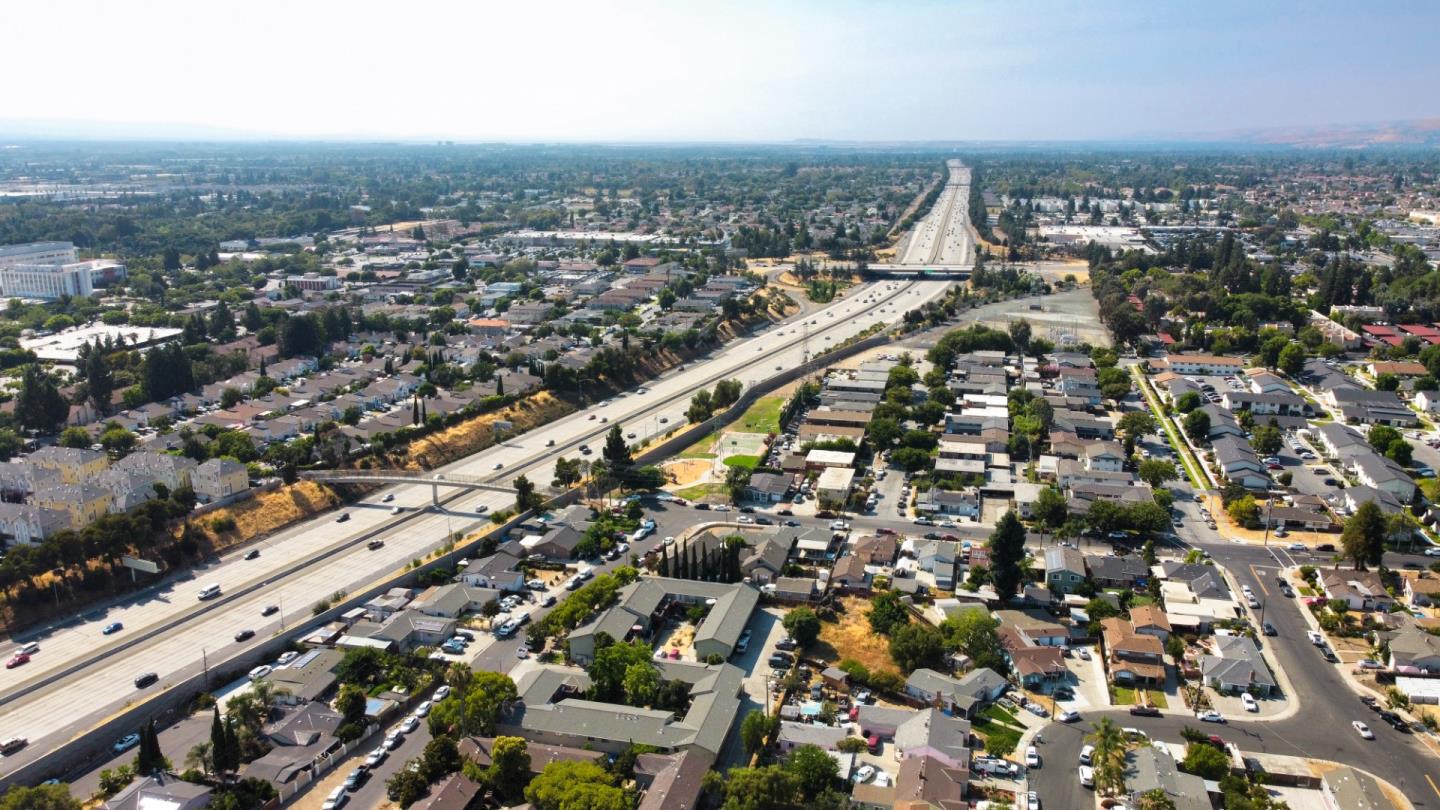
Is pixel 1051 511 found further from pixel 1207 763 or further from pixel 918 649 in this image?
pixel 1207 763

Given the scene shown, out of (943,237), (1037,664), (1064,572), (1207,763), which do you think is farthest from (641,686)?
(943,237)

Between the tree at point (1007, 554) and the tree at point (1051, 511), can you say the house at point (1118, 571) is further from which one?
the tree at point (1051, 511)

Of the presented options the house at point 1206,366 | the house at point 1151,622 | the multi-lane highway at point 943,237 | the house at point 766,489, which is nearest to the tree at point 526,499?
the house at point 766,489

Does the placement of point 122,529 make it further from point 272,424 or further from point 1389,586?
point 1389,586

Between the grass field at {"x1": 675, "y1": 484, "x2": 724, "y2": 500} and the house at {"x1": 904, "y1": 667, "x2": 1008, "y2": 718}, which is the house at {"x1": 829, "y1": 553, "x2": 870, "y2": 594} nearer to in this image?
the house at {"x1": 904, "y1": 667, "x2": 1008, "y2": 718}

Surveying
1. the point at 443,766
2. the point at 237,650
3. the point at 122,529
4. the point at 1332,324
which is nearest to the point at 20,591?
the point at 122,529

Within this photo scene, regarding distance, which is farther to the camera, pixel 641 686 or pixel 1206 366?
pixel 1206 366
